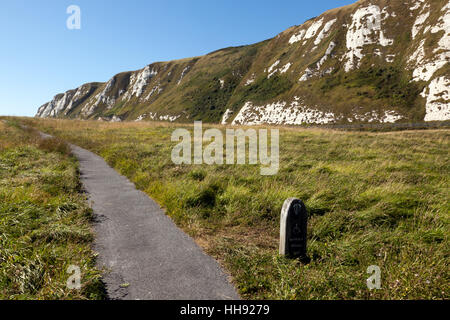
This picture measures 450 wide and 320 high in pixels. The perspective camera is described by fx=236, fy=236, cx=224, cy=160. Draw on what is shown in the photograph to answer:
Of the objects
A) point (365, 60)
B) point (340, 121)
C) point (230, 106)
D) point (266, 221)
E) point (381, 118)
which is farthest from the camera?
point (230, 106)

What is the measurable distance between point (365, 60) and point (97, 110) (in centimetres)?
18869

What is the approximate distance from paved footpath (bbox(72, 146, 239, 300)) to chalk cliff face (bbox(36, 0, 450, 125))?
70.4m

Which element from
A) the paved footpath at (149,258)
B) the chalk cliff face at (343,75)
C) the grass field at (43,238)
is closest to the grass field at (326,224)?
the paved footpath at (149,258)

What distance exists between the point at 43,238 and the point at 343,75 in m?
92.8

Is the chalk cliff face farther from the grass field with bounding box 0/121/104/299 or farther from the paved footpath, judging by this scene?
the grass field with bounding box 0/121/104/299

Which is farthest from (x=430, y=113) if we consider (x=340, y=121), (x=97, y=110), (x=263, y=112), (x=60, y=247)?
(x=97, y=110)

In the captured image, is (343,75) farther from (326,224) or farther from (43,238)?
(43,238)

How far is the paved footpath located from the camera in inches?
138

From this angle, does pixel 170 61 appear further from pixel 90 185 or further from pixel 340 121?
pixel 90 185

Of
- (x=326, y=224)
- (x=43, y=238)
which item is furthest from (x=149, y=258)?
(x=326, y=224)

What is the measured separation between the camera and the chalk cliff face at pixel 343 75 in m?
62.5

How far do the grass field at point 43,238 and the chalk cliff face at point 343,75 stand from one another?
236ft

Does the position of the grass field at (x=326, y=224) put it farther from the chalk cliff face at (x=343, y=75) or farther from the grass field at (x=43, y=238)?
the chalk cliff face at (x=343, y=75)

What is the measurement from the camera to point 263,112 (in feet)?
306
